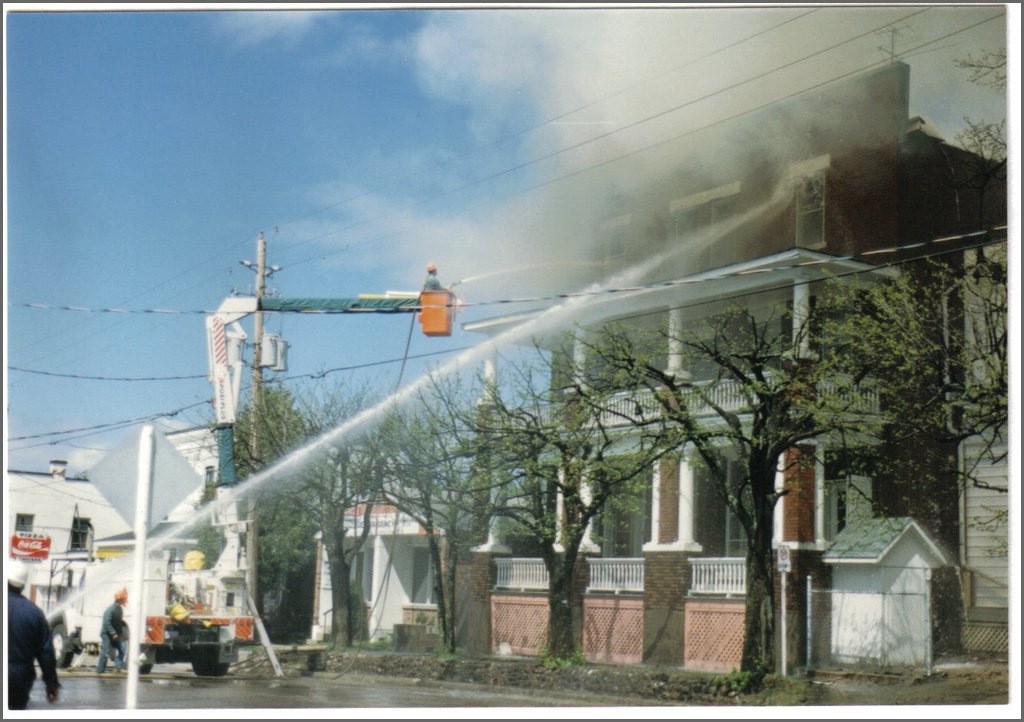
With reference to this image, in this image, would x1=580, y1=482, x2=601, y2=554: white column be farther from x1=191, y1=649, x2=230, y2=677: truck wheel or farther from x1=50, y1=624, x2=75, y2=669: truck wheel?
x1=50, y1=624, x2=75, y2=669: truck wheel

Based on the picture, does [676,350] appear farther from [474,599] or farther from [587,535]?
[474,599]

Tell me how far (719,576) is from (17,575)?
24.9 ft

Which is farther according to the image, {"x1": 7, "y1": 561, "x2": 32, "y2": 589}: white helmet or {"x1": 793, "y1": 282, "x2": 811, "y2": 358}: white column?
{"x1": 793, "y1": 282, "x2": 811, "y2": 358}: white column

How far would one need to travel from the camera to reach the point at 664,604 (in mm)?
14555

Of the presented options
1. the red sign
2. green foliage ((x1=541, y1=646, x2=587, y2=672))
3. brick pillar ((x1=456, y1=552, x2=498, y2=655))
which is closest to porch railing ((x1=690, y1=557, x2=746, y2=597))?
green foliage ((x1=541, y1=646, x2=587, y2=672))

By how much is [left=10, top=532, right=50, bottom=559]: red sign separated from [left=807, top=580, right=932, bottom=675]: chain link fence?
821cm

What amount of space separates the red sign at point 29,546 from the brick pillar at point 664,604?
255 inches

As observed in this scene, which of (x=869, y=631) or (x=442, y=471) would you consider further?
(x=442, y=471)

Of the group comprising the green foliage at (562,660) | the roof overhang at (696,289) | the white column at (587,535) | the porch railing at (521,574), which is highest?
the roof overhang at (696,289)

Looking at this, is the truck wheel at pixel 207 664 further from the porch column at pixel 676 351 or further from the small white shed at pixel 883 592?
the small white shed at pixel 883 592

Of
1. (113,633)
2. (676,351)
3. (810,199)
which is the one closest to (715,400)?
(676,351)

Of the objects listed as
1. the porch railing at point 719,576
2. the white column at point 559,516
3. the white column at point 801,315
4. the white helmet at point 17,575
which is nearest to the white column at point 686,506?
the porch railing at point 719,576

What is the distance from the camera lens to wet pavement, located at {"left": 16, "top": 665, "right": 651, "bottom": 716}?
497 inches

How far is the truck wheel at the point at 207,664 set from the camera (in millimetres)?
14685
